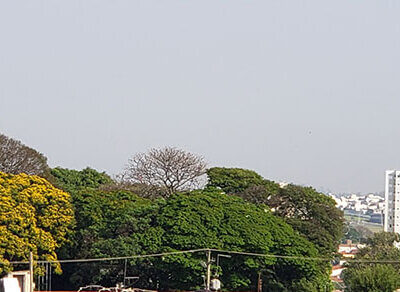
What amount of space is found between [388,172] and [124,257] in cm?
8086

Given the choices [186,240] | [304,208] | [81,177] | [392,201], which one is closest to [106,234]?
[186,240]

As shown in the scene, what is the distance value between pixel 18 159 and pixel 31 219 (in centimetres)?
758

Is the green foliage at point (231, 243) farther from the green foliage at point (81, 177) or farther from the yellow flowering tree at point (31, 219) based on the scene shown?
the green foliage at point (81, 177)

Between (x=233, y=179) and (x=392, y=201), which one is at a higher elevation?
(x=392, y=201)

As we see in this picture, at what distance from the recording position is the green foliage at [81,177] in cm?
4071

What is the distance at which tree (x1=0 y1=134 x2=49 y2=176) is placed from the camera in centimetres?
3762

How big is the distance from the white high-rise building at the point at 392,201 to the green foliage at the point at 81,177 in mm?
55306

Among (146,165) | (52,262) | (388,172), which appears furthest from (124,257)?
(388,172)

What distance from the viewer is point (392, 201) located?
103375 mm

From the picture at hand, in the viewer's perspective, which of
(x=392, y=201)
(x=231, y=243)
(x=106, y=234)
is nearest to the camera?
(x=231, y=243)

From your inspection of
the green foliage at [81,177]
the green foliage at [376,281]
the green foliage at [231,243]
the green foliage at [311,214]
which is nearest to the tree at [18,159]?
the green foliage at [81,177]

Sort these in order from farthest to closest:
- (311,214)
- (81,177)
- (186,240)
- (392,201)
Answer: (392,201) < (81,177) < (311,214) < (186,240)

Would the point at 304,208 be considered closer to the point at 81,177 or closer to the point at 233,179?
the point at 233,179

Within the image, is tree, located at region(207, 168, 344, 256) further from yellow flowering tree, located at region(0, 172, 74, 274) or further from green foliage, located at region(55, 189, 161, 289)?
yellow flowering tree, located at region(0, 172, 74, 274)
